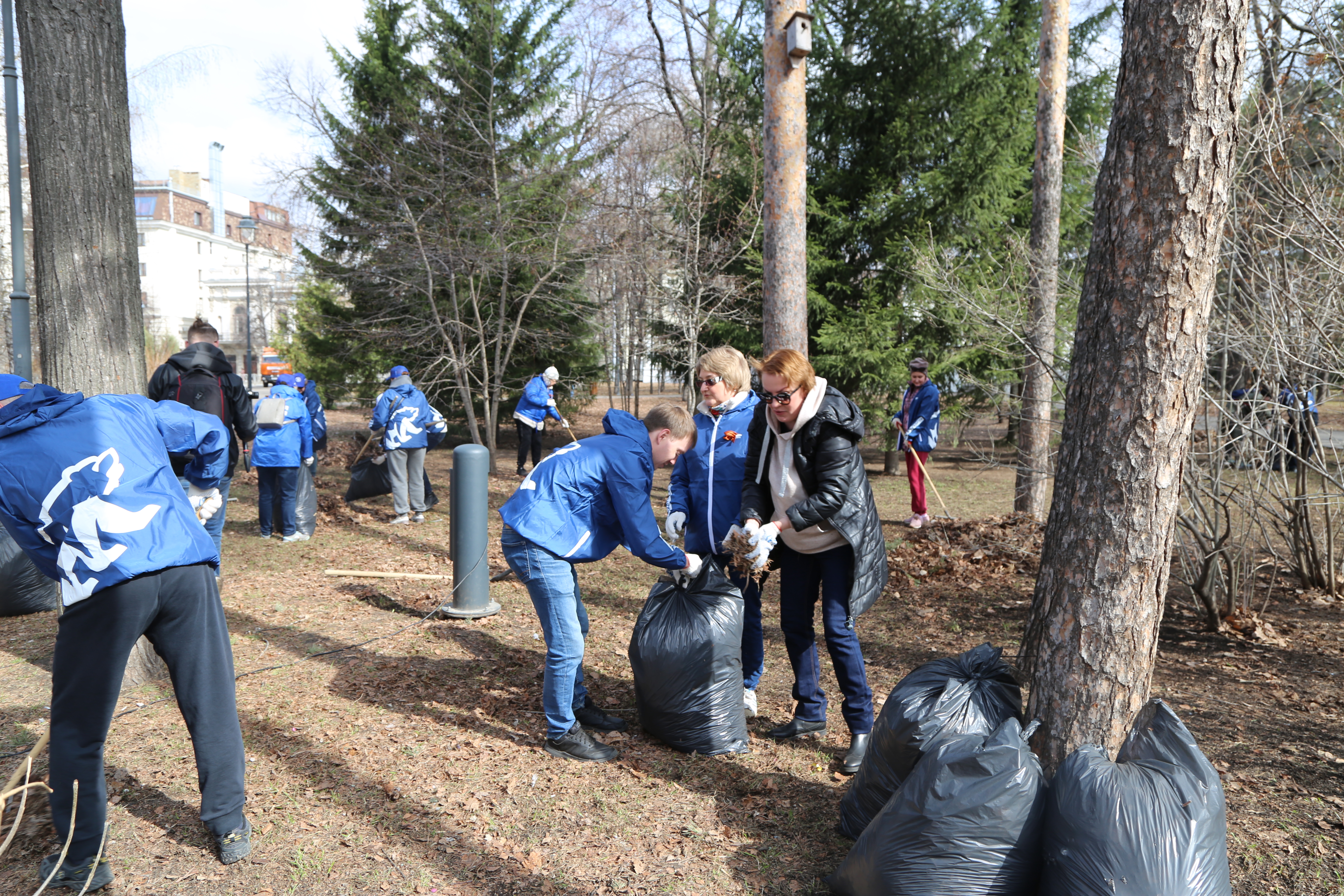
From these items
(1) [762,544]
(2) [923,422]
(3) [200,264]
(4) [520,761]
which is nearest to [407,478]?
(2) [923,422]

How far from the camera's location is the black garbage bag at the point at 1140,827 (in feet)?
6.66

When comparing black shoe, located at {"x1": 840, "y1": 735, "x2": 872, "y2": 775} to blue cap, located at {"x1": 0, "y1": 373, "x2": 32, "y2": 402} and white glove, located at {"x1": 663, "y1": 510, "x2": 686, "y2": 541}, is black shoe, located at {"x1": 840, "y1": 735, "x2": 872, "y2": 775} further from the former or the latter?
blue cap, located at {"x1": 0, "y1": 373, "x2": 32, "y2": 402}

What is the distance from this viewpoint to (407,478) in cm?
873

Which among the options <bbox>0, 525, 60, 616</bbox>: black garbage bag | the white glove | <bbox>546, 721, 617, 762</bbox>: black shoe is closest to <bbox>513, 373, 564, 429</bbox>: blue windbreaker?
<bbox>0, 525, 60, 616</bbox>: black garbage bag

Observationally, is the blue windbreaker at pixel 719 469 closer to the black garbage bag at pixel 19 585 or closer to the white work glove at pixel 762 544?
the white work glove at pixel 762 544

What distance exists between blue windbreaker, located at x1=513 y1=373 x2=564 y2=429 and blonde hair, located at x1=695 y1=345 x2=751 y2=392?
299 inches

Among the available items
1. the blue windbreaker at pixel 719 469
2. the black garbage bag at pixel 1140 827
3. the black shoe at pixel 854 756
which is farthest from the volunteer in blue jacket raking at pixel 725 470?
the black garbage bag at pixel 1140 827

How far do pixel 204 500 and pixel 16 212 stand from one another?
16.2ft

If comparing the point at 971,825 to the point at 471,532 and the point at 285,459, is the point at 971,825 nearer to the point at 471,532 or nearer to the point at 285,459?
the point at 471,532

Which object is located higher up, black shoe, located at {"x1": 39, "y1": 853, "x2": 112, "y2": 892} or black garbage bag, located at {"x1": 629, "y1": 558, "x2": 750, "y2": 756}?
black garbage bag, located at {"x1": 629, "y1": 558, "x2": 750, "y2": 756}

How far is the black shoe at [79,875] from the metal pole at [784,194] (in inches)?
191

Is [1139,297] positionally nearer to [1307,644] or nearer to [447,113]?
[1307,644]

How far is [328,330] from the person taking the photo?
1447 centimetres

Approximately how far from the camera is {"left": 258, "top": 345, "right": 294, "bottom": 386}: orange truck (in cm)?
957
